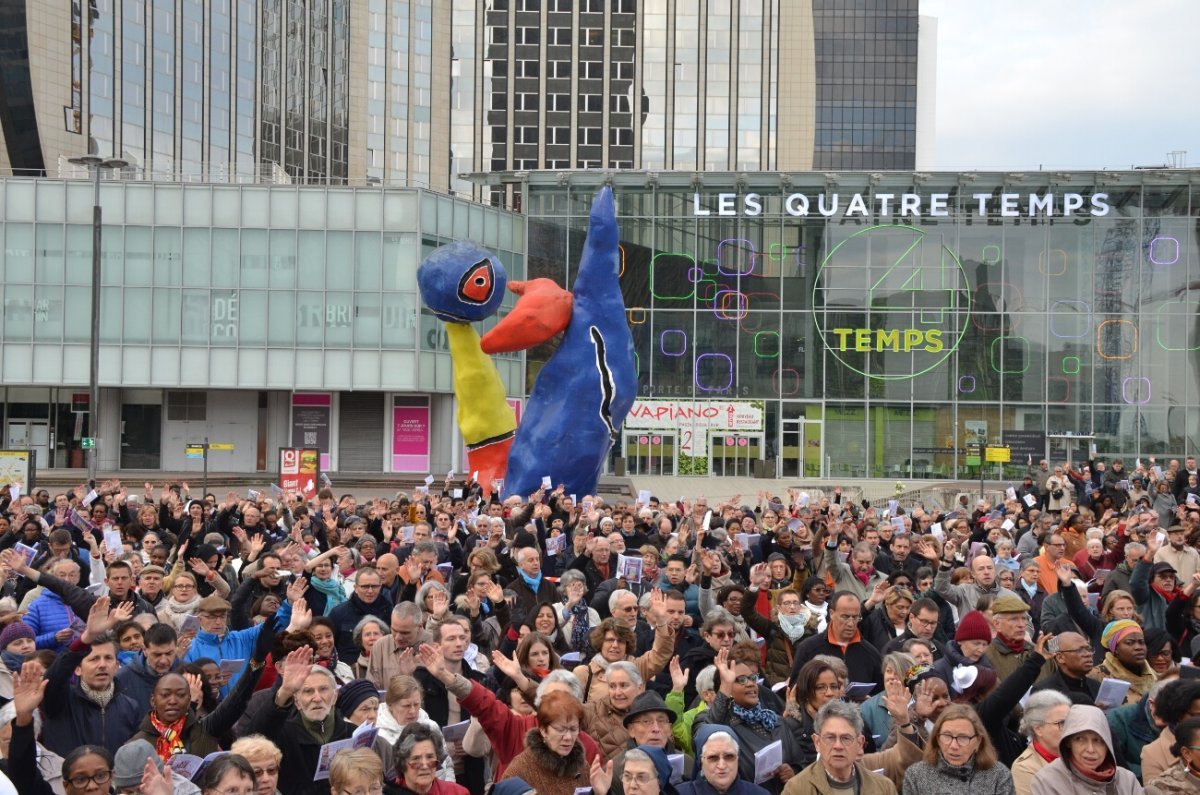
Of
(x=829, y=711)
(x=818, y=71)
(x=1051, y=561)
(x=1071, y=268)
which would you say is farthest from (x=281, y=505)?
(x=818, y=71)

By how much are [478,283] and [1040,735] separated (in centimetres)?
2108

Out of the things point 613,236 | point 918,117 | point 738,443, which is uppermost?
point 918,117

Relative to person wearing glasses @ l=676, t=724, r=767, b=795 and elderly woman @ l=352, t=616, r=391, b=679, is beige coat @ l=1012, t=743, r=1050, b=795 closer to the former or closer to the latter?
person wearing glasses @ l=676, t=724, r=767, b=795

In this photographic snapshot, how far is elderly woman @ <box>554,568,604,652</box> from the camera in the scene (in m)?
9.62

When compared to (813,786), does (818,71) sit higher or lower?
higher

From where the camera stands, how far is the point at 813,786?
6059 millimetres

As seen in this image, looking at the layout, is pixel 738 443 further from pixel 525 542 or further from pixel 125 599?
pixel 125 599

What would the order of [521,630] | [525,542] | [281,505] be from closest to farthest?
[521,630]
[525,542]
[281,505]

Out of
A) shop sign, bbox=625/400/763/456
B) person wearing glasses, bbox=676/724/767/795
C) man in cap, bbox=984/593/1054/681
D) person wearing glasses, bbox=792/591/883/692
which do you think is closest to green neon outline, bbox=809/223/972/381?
shop sign, bbox=625/400/763/456

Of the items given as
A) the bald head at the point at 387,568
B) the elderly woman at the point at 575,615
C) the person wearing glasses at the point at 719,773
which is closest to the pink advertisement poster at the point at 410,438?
the bald head at the point at 387,568

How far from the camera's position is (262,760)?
5875mm

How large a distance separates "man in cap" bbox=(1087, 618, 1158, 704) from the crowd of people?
14 mm

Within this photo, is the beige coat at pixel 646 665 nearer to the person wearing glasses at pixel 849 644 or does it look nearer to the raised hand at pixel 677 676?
the raised hand at pixel 677 676

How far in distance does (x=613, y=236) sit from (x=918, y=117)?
9568cm
